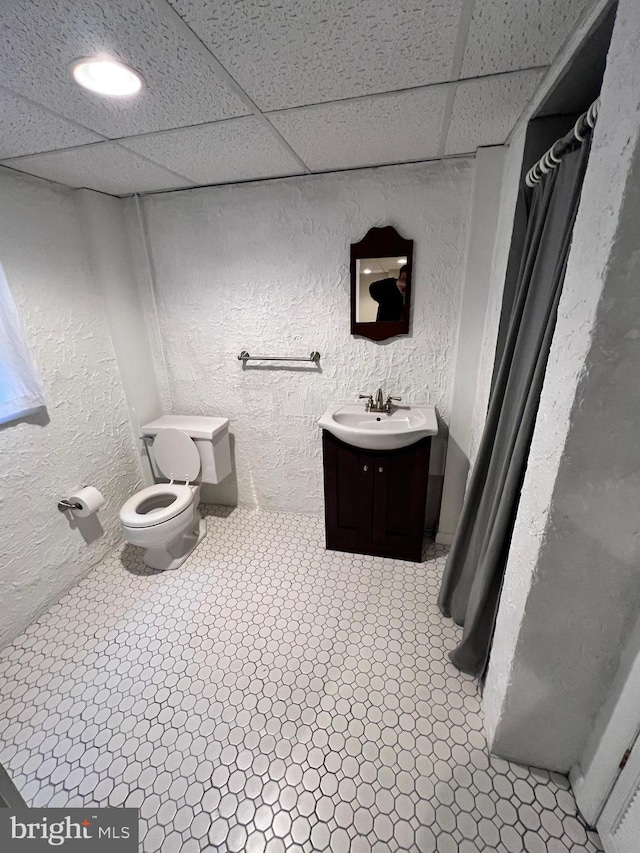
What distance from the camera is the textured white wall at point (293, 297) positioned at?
1666mm

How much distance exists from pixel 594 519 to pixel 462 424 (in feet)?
3.53

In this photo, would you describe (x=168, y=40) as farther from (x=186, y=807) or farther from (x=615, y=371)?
(x=186, y=807)

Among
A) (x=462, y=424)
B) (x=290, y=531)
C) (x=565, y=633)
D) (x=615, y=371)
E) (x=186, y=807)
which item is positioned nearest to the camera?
(x=615, y=371)

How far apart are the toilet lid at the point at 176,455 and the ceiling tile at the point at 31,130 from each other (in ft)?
4.30

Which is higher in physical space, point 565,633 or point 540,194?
point 540,194

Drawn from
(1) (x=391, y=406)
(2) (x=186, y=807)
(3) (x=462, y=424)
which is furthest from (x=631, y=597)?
(2) (x=186, y=807)

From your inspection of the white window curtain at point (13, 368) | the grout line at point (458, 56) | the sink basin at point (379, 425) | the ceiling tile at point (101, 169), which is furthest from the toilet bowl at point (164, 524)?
the grout line at point (458, 56)

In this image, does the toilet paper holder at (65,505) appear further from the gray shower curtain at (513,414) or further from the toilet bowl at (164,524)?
the gray shower curtain at (513,414)

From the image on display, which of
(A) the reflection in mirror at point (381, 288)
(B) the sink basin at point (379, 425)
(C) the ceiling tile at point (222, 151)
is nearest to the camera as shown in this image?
(C) the ceiling tile at point (222, 151)

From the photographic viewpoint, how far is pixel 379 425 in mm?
1849

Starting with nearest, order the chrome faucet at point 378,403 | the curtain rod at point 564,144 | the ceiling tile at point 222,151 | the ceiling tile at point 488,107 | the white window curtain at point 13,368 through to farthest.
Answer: the curtain rod at point 564,144, the ceiling tile at point 488,107, the ceiling tile at point 222,151, the white window curtain at point 13,368, the chrome faucet at point 378,403

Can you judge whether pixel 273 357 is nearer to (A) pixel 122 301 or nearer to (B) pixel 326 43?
(A) pixel 122 301

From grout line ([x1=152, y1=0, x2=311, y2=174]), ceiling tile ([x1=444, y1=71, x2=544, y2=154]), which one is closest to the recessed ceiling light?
grout line ([x1=152, y1=0, x2=311, y2=174])

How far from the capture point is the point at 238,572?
1912mm
